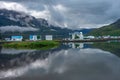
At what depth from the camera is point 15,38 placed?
181375 mm

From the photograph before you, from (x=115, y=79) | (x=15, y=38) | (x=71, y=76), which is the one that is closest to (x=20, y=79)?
(x=71, y=76)

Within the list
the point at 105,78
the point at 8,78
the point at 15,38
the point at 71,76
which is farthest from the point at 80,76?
the point at 15,38

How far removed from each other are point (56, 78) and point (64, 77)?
3.38 ft

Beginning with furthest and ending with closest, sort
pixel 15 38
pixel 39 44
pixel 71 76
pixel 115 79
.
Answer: pixel 15 38, pixel 39 44, pixel 71 76, pixel 115 79

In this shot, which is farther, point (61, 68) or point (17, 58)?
point (17, 58)

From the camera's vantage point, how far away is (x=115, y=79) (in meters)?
27.1

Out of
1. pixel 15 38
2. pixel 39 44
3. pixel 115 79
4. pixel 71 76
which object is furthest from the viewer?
pixel 15 38

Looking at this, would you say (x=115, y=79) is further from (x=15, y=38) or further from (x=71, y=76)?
(x=15, y=38)

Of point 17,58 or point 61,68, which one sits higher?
point 17,58

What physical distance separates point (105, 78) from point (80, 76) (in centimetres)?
288

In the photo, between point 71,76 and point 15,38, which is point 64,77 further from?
point 15,38

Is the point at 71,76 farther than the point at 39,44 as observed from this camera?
No

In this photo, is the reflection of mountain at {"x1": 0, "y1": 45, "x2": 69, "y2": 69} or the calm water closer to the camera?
the calm water

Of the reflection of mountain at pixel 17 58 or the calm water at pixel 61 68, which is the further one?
the reflection of mountain at pixel 17 58
